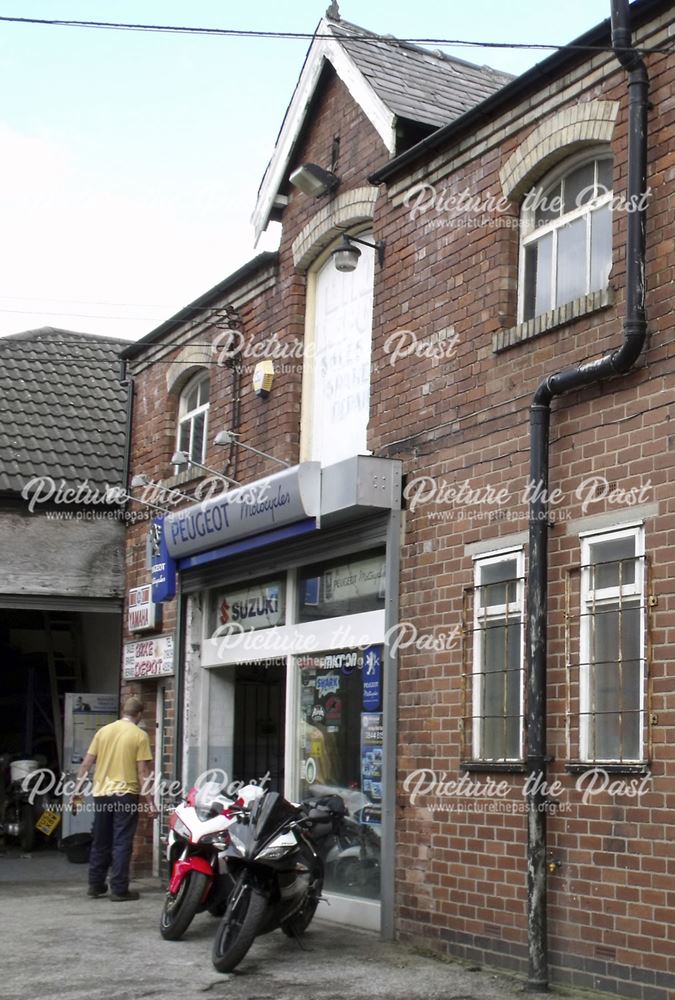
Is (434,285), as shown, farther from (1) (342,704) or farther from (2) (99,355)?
(2) (99,355)

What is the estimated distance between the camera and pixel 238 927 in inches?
362

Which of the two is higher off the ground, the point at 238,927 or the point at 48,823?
the point at 238,927

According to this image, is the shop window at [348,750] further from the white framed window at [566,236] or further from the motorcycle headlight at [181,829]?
the white framed window at [566,236]

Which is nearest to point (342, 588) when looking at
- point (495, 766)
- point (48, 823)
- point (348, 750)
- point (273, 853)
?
point (348, 750)

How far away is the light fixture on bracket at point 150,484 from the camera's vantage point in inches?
603

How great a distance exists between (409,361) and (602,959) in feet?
16.0

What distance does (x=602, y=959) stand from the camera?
8.32m

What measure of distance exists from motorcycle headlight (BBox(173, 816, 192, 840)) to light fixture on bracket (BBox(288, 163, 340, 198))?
5.79 meters

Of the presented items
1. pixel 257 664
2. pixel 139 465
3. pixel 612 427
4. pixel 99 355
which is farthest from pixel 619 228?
pixel 99 355

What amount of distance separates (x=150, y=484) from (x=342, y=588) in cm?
473

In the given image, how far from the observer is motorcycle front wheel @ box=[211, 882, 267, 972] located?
9.01 meters

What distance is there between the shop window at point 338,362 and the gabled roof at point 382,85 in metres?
1.09

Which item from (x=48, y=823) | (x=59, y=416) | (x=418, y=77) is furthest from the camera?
(x=48, y=823)

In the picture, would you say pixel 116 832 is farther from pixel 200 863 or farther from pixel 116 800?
pixel 200 863
